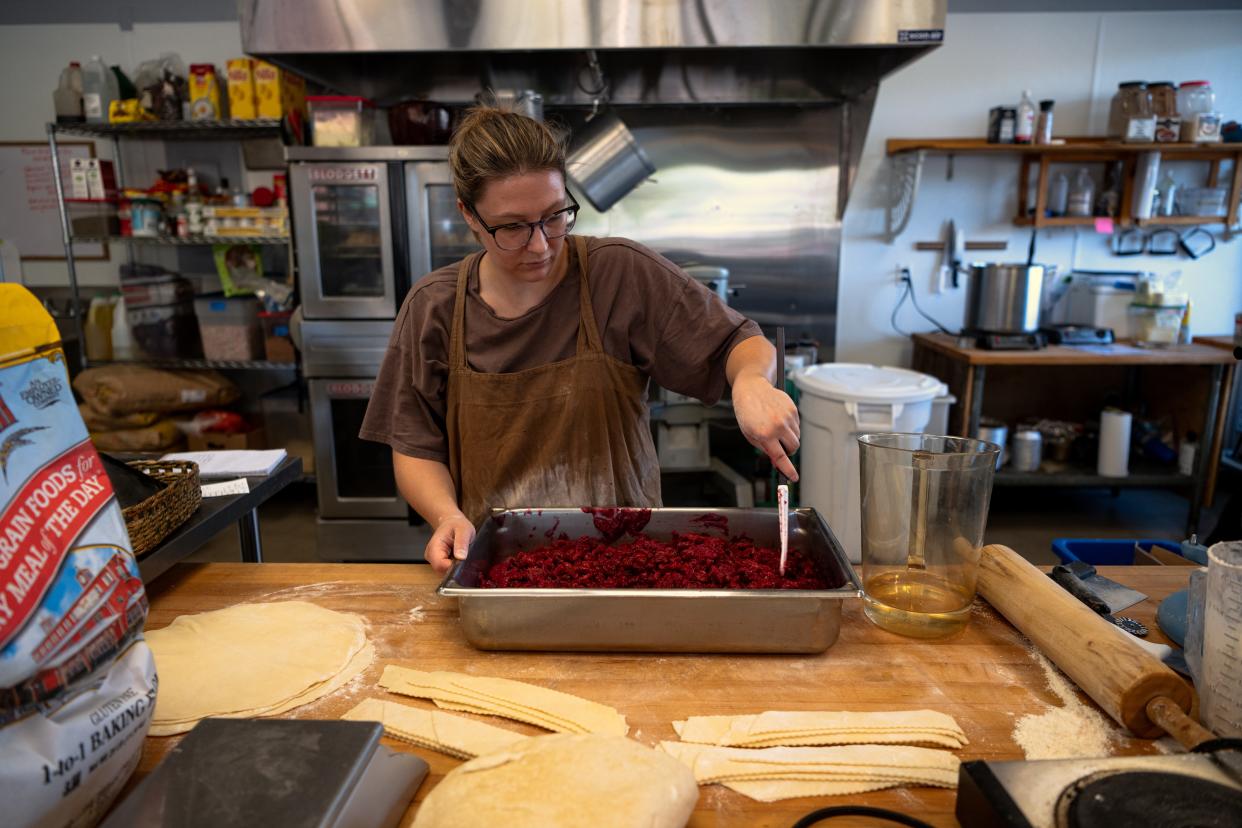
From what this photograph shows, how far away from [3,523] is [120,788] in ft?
1.12

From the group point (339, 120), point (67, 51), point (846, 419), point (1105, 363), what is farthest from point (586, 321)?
point (67, 51)

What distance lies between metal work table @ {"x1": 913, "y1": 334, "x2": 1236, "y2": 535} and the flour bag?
3638 millimetres

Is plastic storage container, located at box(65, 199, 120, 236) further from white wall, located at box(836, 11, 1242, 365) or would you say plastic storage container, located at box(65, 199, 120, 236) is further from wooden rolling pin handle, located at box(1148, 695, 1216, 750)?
wooden rolling pin handle, located at box(1148, 695, 1216, 750)

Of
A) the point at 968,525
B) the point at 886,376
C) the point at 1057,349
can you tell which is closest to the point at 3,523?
the point at 968,525

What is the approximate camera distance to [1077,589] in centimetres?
131

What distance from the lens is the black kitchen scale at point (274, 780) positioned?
733mm

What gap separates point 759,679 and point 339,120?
10.5 ft

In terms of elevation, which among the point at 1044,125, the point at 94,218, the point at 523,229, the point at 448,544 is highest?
the point at 1044,125

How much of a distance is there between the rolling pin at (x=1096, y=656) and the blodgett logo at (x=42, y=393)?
4.24ft

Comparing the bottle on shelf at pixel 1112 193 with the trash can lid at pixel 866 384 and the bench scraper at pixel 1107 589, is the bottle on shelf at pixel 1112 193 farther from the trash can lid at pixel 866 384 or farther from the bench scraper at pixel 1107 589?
the bench scraper at pixel 1107 589

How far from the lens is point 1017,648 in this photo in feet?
3.94

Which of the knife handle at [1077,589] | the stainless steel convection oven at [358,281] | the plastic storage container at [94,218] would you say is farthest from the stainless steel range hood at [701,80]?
the knife handle at [1077,589]

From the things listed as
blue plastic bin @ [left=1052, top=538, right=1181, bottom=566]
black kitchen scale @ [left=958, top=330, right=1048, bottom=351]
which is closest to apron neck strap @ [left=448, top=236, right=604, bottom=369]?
blue plastic bin @ [left=1052, top=538, right=1181, bottom=566]

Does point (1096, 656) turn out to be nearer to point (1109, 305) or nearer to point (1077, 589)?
point (1077, 589)
